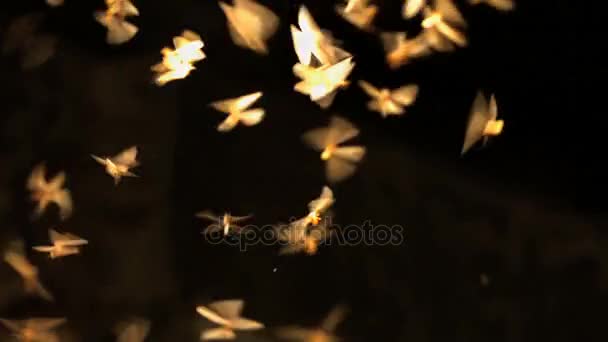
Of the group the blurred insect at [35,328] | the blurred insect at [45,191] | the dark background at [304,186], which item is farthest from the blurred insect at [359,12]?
the blurred insect at [35,328]

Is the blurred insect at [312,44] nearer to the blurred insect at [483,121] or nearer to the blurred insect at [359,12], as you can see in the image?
the blurred insect at [359,12]

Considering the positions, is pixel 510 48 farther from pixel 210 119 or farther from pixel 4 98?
pixel 4 98

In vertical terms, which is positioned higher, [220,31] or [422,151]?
[220,31]

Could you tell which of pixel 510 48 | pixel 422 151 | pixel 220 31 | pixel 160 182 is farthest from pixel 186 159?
pixel 510 48

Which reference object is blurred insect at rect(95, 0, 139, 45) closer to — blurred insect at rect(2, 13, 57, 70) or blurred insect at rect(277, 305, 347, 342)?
blurred insect at rect(2, 13, 57, 70)

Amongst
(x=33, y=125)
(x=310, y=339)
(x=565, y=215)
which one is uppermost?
(x=33, y=125)

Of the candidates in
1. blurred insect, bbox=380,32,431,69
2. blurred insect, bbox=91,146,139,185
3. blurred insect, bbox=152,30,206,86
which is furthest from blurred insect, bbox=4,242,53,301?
blurred insect, bbox=380,32,431,69
